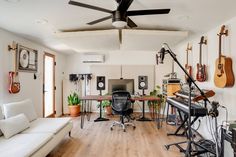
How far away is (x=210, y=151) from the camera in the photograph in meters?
2.93

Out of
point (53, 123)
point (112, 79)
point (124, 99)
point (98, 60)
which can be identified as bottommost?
point (53, 123)

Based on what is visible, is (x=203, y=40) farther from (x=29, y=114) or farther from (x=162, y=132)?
(x=29, y=114)

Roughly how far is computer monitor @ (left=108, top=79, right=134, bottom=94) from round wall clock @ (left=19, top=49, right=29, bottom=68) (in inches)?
108

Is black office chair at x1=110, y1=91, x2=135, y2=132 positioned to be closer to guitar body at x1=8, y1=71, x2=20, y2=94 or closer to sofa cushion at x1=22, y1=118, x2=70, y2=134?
sofa cushion at x1=22, y1=118, x2=70, y2=134

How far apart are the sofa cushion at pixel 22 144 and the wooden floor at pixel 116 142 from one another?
0.62 meters

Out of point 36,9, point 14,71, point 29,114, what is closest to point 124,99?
point 29,114

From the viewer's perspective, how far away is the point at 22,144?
2.40m

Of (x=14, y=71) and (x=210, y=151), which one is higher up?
(x=14, y=71)

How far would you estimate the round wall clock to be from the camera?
13.3 feet

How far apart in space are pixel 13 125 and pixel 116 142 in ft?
6.26

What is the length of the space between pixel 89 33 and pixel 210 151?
2.98 metres

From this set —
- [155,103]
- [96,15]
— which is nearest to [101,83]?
[155,103]

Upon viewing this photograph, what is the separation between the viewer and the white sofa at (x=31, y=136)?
225 centimetres

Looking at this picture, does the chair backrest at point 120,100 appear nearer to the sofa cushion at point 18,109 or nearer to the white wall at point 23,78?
the sofa cushion at point 18,109
